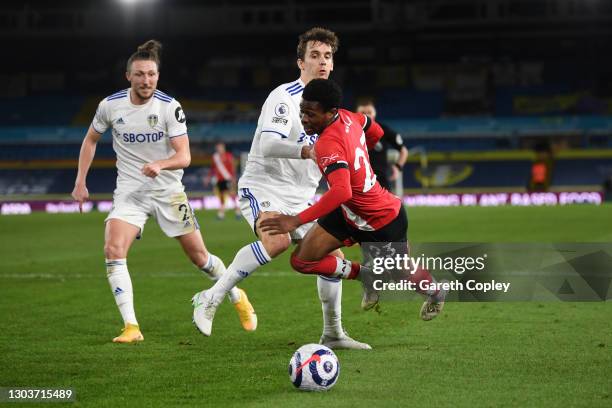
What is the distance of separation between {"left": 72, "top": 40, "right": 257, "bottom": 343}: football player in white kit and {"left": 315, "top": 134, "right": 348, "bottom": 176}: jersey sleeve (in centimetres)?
187

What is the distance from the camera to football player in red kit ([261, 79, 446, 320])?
6.60 m

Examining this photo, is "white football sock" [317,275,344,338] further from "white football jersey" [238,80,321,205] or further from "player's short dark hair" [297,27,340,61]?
"player's short dark hair" [297,27,340,61]

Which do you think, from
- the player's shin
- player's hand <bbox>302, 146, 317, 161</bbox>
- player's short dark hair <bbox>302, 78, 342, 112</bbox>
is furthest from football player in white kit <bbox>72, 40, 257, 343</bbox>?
player's short dark hair <bbox>302, 78, 342, 112</bbox>

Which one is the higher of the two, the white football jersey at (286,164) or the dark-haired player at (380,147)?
the white football jersey at (286,164)

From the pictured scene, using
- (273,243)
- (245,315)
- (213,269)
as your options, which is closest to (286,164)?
(273,243)

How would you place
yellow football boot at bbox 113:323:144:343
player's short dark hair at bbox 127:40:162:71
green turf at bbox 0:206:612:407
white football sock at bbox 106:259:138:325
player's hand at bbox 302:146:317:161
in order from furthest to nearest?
white football sock at bbox 106:259:138:325
player's short dark hair at bbox 127:40:162:71
yellow football boot at bbox 113:323:144:343
player's hand at bbox 302:146:317:161
green turf at bbox 0:206:612:407

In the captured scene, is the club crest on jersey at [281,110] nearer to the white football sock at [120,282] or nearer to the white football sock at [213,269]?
the white football sock at [213,269]

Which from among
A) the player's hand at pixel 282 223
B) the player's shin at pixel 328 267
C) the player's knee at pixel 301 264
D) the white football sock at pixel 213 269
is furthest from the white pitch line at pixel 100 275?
the player's hand at pixel 282 223

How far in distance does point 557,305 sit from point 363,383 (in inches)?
172

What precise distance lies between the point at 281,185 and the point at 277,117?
0.59 meters

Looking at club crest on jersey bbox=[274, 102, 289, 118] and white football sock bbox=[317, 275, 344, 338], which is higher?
club crest on jersey bbox=[274, 102, 289, 118]

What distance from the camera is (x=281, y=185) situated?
25.8 ft

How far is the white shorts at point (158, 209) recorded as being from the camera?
8.45m

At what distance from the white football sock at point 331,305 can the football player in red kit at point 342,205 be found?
0.57 feet
